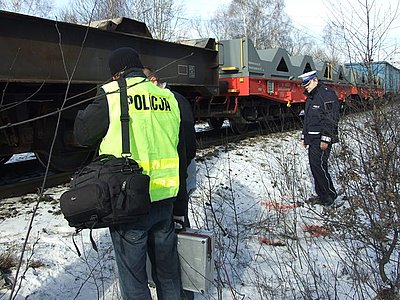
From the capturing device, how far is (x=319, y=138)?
214 inches

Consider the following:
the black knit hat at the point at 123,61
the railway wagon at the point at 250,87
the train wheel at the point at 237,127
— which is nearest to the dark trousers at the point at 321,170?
the black knit hat at the point at 123,61

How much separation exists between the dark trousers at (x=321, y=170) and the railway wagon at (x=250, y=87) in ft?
14.7

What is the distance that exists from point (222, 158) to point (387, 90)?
462 centimetres

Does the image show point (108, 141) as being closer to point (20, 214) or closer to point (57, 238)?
point (57, 238)

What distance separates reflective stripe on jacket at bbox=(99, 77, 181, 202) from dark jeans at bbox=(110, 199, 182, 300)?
0.15m

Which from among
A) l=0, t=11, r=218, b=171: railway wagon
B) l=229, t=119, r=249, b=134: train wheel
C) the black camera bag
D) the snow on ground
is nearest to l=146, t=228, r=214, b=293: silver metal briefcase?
the snow on ground

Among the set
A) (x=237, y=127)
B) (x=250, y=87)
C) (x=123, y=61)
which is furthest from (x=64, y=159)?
(x=237, y=127)

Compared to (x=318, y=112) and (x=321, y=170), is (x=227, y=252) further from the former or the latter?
(x=318, y=112)

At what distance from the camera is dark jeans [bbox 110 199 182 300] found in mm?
2465

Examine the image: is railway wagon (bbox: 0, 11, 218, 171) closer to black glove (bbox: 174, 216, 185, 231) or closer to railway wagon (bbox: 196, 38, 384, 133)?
black glove (bbox: 174, 216, 185, 231)

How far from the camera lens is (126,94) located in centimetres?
232

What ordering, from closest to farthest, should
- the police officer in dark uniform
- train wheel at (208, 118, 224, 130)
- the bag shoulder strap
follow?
1. the bag shoulder strap
2. the police officer in dark uniform
3. train wheel at (208, 118, 224, 130)

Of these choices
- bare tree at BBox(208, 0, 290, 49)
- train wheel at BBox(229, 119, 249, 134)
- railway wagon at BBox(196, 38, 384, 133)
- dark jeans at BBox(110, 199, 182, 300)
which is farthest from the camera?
bare tree at BBox(208, 0, 290, 49)

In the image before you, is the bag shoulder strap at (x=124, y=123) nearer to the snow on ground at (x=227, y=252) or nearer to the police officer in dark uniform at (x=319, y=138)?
the snow on ground at (x=227, y=252)
